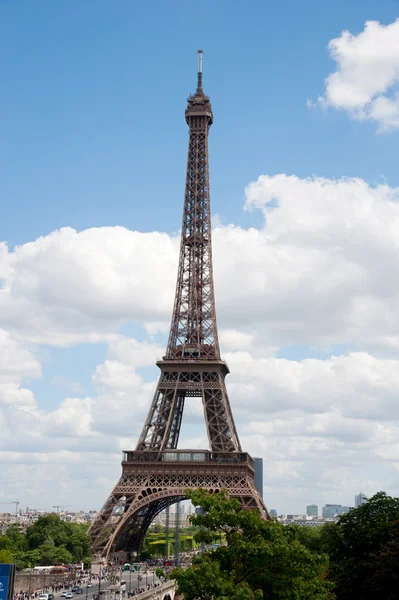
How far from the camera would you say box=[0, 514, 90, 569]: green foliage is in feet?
361

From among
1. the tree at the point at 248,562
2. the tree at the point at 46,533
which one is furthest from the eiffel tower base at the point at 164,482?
the tree at the point at 248,562

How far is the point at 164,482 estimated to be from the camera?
10219 cm

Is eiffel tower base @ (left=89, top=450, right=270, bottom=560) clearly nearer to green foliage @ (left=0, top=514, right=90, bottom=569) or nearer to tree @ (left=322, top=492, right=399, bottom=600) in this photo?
green foliage @ (left=0, top=514, right=90, bottom=569)

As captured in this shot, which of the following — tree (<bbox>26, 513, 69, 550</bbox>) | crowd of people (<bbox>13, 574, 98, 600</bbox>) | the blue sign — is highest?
tree (<bbox>26, 513, 69, 550</bbox>)

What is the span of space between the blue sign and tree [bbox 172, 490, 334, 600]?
8553 mm

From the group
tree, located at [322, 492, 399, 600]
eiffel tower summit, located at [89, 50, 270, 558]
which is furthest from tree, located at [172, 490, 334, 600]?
eiffel tower summit, located at [89, 50, 270, 558]

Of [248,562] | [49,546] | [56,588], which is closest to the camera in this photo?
[248,562]

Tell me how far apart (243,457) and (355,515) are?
126ft

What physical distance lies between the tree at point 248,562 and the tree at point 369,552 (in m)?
12.6

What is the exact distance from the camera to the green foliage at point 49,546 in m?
110

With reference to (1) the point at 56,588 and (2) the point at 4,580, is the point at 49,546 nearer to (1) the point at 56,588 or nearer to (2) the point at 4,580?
(1) the point at 56,588

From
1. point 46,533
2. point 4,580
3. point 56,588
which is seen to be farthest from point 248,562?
point 46,533

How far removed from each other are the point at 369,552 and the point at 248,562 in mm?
22002

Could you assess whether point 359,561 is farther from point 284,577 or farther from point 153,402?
point 153,402
